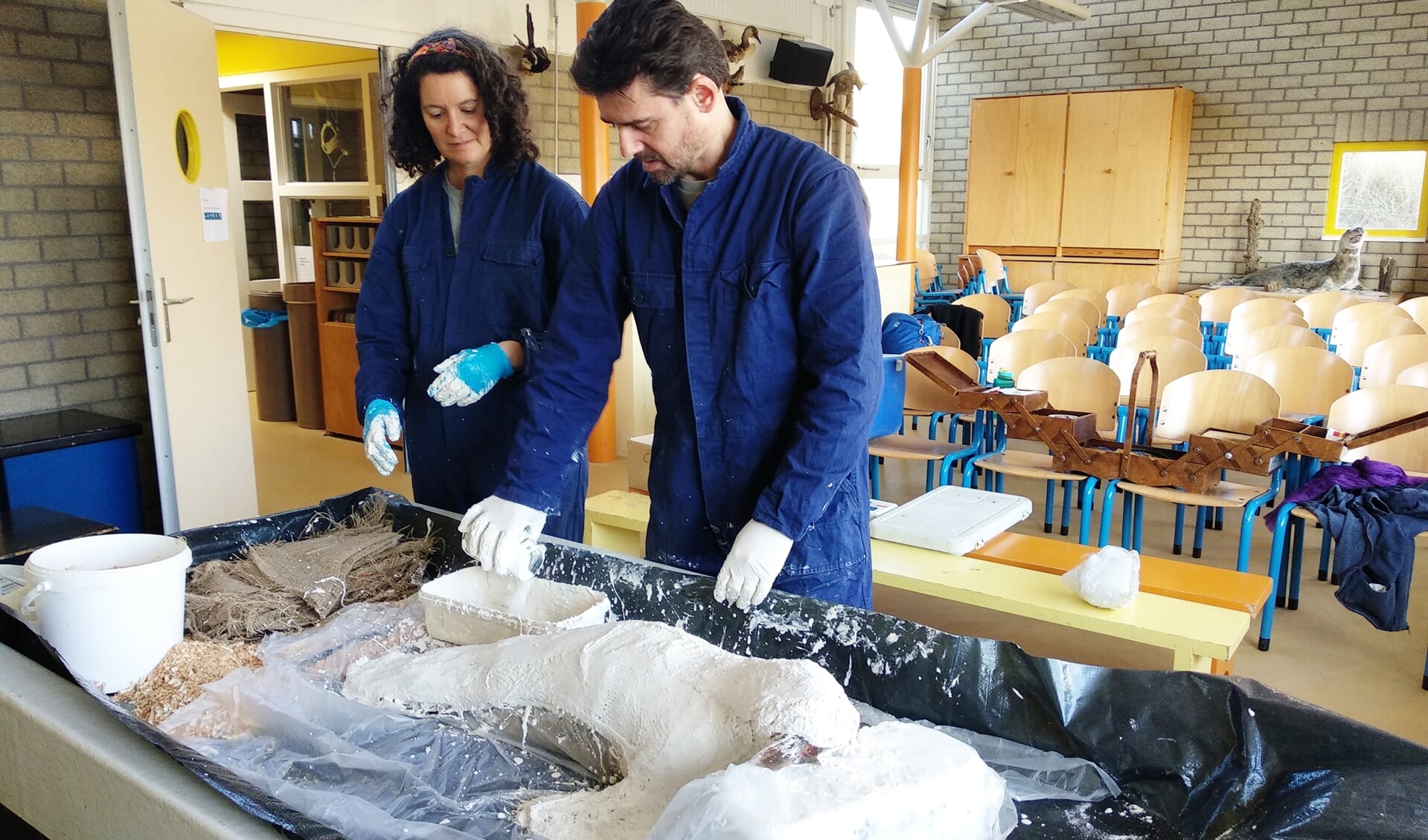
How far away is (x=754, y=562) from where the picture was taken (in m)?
1.51

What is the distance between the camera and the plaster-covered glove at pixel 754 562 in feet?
4.96

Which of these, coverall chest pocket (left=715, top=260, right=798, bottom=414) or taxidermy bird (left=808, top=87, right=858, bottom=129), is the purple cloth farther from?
taxidermy bird (left=808, top=87, right=858, bottom=129)

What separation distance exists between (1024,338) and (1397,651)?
1.87 metres

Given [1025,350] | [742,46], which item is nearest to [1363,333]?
[1025,350]

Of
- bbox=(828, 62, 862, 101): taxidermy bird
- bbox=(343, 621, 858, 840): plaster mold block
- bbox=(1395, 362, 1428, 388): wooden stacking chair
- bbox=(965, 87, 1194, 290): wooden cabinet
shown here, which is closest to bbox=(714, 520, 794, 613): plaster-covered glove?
bbox=(343, 621, 858, 840): plaster mold block

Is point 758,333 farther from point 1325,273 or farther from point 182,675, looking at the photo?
point 1325,273

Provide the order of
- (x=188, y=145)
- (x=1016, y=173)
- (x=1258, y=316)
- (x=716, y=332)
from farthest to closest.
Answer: (x=1016, y=173) < (x=1258, y=316) < (x=188, y=145) < (x=716, y=332)

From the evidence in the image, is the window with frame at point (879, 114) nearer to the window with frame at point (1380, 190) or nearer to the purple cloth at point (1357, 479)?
the window with frame at point (1380, 190)

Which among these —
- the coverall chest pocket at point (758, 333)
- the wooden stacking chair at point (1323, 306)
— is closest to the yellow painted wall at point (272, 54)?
the coverall chest pocket at point (758, 333)

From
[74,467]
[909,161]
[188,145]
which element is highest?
[909,161]

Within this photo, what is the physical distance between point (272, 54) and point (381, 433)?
503cm

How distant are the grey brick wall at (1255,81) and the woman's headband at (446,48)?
8462 millimetres

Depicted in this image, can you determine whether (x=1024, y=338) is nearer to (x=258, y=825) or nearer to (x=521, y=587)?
(x=521, y=587)

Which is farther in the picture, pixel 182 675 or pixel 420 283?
pixel 420 283
